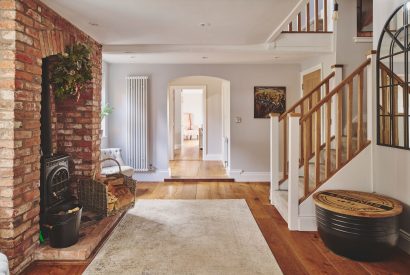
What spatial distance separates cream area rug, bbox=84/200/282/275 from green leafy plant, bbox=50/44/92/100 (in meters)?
1.65

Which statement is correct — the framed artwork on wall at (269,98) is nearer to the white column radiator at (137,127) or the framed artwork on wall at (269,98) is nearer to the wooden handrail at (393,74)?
the white column radiator at (137,127)

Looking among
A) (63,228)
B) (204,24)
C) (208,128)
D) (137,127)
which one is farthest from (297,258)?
(208,128)

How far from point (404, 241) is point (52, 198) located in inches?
138

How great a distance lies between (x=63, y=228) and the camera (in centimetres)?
267

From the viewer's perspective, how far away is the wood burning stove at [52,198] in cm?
270

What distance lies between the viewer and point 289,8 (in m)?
2.97

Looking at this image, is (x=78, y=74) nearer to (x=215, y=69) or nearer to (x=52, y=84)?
(x=52, y=84)

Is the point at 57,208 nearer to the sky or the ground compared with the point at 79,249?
nearer to the sky

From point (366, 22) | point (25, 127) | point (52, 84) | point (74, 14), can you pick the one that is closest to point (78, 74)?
point (52, 84)

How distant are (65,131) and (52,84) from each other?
90 cm

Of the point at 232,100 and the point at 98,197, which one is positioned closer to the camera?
the point at 98,197

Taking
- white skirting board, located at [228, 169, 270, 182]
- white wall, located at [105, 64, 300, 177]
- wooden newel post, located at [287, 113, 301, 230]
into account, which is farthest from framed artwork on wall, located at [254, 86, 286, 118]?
wooden newel post, located at [287, 113, 301, 230]

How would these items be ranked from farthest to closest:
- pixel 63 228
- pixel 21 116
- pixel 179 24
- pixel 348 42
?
pixel 348 42, pixel 179 24, pixel 63 228, pixel 21 116

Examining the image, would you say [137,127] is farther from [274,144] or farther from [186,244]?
[186,244]
